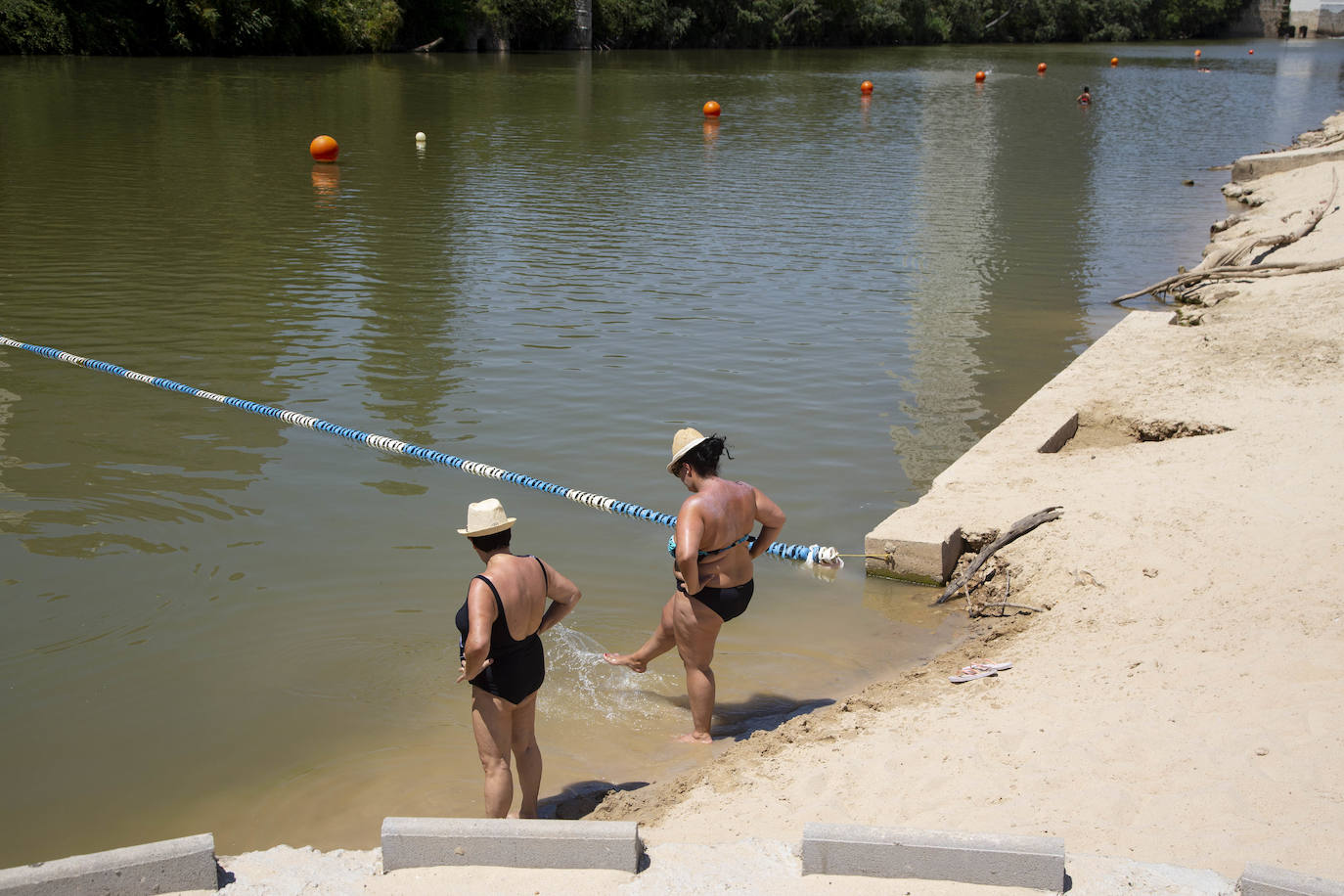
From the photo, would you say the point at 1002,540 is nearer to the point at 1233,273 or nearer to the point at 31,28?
the point at 1233,273

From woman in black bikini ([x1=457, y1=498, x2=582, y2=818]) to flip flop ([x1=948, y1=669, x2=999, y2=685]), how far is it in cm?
219

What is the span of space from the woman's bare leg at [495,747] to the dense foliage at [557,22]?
171 feet

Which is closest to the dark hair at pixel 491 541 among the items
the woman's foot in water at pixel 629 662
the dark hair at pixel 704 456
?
the dark hair at pixel 704 456

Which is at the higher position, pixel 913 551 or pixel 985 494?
pixel 985 494

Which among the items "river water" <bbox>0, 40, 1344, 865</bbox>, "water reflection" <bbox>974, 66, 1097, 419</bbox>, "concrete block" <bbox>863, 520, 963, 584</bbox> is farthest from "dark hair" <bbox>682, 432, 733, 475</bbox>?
"water reflection" <bbox>974, 66, 1097, 419</bbox>

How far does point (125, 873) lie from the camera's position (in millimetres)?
3832

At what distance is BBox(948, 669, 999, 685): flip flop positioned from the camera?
603 centimetres

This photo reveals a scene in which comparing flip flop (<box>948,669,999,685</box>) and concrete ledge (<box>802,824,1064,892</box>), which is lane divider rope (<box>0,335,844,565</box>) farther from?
concrete ledge (<box>802,824,1064,892</box>)

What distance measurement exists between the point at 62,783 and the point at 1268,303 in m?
12.2

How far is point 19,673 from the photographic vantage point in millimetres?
6629

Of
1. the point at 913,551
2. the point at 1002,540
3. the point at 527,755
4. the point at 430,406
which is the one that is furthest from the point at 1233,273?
the point at 527,755

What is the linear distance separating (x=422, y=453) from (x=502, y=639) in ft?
17.1

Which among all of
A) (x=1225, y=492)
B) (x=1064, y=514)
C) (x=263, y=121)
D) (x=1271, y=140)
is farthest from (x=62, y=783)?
(x=1271, y=140)

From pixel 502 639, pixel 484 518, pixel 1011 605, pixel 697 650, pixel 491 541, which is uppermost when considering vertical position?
pixel 484 518
